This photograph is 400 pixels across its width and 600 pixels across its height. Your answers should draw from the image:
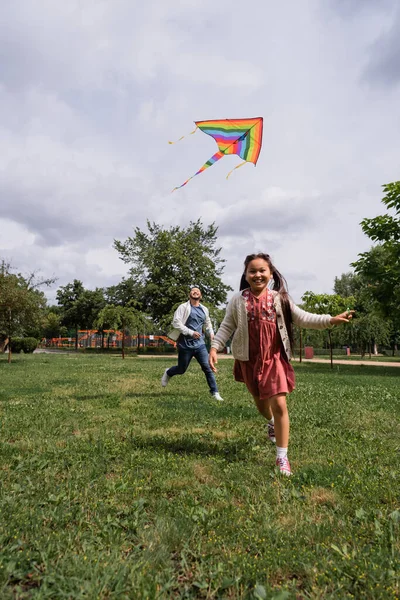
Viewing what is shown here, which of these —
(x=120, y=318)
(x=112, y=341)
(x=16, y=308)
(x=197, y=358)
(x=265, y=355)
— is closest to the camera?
(x=265, y=355)

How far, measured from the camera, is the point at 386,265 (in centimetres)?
2159

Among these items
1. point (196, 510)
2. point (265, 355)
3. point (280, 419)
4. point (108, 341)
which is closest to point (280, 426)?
point (280, 419)

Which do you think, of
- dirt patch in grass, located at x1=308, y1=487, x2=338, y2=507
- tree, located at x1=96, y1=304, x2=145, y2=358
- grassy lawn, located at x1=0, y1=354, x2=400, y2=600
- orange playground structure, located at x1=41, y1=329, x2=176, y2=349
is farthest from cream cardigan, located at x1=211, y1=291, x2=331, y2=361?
orange playground structure, located at x1=41, y1=329, x2=176, y2=349

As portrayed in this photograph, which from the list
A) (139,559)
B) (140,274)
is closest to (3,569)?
(139,559)

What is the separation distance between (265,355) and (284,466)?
3.30ft

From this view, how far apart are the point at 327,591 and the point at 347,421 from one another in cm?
397

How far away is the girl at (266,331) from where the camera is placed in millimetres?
4023

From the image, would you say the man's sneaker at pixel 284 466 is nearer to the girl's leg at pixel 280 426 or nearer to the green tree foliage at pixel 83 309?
the girl's leg at pixel 280 426

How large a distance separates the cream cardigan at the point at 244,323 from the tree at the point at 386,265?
57.4ft

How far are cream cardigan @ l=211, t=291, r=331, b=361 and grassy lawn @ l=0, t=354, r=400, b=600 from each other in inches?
42.4

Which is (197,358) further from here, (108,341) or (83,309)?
(83,309)

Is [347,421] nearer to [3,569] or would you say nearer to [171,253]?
[3,569]

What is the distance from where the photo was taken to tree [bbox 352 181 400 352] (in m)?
20.6

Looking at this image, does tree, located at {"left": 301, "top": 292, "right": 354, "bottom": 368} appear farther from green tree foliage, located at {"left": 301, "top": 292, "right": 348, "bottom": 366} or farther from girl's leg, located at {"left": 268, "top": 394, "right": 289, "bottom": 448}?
girl's leg, located at {"left": 268, "top": 394, "right": 289, "bottom": 448}
